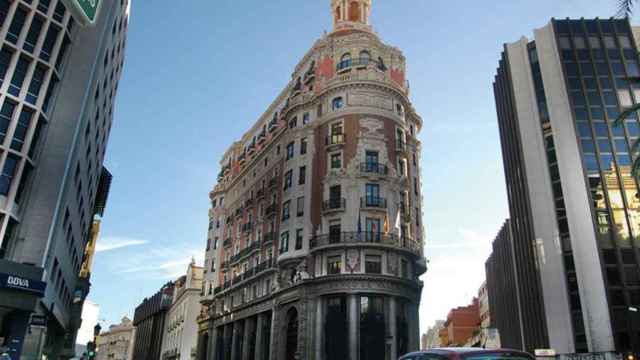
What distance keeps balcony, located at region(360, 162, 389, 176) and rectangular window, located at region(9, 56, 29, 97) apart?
92.9ft

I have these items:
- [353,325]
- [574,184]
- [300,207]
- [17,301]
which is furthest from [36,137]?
[574,184]

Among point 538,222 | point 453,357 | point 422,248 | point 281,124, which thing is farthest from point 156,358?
point 453,357

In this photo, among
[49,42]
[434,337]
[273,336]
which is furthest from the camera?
[434,337]

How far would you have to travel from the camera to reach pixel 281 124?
60.5 metres

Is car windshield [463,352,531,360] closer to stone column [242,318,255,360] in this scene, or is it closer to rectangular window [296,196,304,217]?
rectangular window [296,196,304,217]

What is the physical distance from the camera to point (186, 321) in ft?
283

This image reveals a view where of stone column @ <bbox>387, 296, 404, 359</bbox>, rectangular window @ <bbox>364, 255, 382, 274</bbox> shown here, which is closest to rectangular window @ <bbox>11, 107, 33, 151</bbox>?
rectangular window @ <bbox>364, 255, 382, 274</bbox>

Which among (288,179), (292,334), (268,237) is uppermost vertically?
(288,179)

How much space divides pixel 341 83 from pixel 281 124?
A: 11.9 meters

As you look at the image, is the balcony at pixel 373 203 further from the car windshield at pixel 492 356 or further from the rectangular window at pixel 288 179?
the car windshield at pixel 492 356

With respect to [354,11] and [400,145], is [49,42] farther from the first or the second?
[354,11]

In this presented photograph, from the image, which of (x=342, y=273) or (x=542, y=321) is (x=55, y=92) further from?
(x=542, y=321)

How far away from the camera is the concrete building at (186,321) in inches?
3349

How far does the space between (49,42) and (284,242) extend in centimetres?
2723
